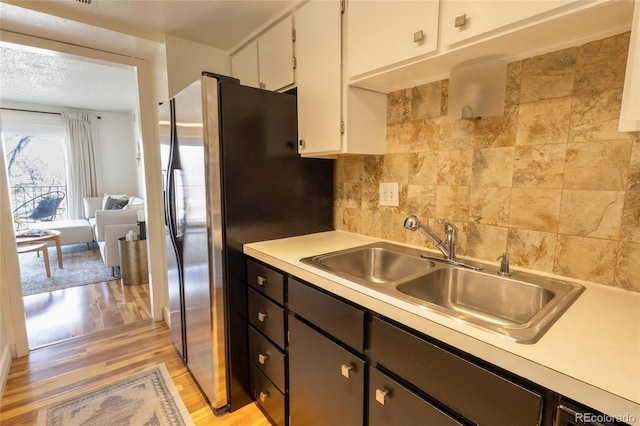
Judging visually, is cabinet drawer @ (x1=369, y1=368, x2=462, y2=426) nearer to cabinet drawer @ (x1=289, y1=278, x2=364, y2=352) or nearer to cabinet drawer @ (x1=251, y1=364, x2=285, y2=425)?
cabinet drawer @ (x1=289, y1=278, x2=364, y2=352)

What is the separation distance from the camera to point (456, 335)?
30.0 inches

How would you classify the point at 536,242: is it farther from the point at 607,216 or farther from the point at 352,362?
the point at 352,362

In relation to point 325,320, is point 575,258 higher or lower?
higher

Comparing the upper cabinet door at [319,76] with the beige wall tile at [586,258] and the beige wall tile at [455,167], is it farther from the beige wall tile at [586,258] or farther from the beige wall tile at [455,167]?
the beige wall tile at [586,258]

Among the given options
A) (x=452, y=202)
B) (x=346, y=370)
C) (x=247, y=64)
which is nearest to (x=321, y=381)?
(x=346, y=370)

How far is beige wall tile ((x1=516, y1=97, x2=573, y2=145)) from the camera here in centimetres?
110

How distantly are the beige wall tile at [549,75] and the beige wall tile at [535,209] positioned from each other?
0.35 metres

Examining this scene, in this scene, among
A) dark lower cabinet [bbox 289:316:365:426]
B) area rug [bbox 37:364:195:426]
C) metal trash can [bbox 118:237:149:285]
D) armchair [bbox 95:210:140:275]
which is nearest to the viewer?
dark lower cabinet [bbox 289:316:365:426]

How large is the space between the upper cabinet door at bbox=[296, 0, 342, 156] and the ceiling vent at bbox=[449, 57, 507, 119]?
53 centimetres

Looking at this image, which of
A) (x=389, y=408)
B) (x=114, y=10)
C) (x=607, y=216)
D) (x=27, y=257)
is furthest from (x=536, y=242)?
(x=27, y=257)

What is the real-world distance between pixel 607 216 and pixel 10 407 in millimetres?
2952

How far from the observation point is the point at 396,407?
935 mm

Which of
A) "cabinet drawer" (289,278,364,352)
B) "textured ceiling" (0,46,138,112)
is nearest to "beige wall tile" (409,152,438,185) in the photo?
"cabinet drawer" (289,278,364,352)

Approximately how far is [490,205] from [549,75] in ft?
1.69
